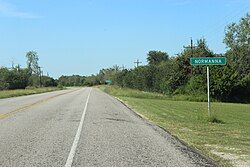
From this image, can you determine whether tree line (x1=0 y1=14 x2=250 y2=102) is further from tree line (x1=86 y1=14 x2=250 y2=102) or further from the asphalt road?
the asphalt road

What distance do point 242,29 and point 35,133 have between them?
270 feet

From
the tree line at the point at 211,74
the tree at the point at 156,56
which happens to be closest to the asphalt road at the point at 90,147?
the tree line at the point at 211,74

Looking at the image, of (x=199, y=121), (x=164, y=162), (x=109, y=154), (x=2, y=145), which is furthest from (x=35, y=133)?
(x=199, y=121)

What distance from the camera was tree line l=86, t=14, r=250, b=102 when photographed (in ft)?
203

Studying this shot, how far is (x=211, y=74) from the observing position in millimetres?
61719

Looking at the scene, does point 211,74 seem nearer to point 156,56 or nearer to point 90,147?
point 90,147

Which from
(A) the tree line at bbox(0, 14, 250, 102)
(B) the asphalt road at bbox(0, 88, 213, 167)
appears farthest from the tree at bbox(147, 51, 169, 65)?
(B) the asphalt road at bbox(0, 88, 213, 167)

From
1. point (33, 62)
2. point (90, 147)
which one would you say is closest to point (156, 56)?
point (33, 62)

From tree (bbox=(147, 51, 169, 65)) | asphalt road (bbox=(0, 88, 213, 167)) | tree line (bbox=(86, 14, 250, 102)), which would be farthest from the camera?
tree (bbox=(147, 51, 169, 65))

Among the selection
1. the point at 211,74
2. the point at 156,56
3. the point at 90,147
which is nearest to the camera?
the point at 90,147

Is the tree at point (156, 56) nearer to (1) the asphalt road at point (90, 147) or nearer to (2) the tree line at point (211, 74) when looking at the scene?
(2) the tree line at point (211, 74)

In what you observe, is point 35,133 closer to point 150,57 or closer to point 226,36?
point 226,36

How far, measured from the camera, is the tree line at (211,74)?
61.9 metres

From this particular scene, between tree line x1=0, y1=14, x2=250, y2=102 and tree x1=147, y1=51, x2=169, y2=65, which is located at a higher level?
tree x1=147, y1=51, x2=169, y2=65
